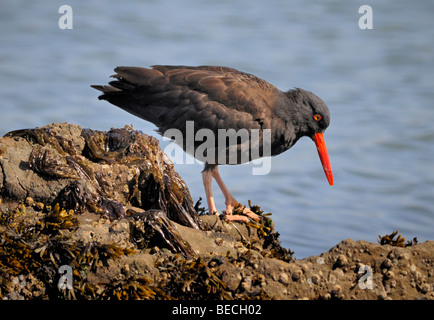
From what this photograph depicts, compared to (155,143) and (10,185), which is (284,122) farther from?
(10,185)

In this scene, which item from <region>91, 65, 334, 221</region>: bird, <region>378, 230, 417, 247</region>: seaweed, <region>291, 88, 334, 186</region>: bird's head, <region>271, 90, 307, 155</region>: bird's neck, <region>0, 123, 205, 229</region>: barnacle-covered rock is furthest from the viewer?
<region>291, 88, 334, 186</region>: bird's head

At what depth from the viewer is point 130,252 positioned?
4184mm

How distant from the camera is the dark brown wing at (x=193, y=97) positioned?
19.6 ft

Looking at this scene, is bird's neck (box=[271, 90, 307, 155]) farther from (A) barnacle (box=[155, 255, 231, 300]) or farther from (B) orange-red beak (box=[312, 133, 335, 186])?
Result: (A) barnacle (box=[155, 255, 231, 300])

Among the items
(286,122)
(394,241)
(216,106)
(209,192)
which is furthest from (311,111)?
(394,241)

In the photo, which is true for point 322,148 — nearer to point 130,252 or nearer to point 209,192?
point 209,192

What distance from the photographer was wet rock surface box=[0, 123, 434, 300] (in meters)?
4.04

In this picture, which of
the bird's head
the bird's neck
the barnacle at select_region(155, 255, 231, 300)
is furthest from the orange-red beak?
the barnacle at select_region(155, 255, 231, 300)

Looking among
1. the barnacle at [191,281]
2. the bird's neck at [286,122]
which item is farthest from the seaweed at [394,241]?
the bird's neck at [286,122]

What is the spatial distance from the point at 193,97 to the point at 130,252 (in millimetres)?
2309

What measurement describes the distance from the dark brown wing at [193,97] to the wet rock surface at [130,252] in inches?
46.0

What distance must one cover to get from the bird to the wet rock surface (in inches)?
44.3
